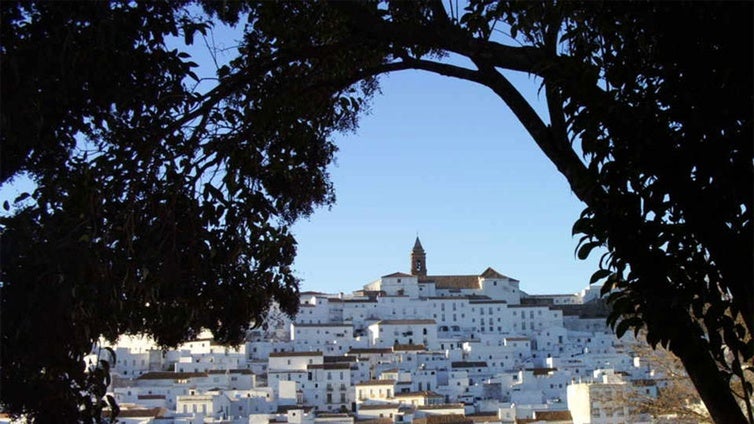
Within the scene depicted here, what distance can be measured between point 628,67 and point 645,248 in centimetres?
72

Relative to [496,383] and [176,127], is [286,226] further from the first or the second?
[496,383]

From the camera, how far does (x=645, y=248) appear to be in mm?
3543

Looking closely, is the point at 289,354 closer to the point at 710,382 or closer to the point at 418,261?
the point at 418,261

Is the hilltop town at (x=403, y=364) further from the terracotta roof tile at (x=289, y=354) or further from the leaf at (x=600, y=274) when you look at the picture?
the leaf at (x=600, y=274)

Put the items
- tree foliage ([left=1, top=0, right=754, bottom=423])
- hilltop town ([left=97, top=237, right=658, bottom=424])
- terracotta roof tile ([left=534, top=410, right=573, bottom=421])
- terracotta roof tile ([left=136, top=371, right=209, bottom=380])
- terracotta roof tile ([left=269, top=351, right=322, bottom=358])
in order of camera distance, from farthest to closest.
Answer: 1. terracotta roof tile ([left=269, top=351, right=322, bottom=358])
2. terracotta roof tile ([left=136, top=371, right=209, bottom=380])
3. hilltop town ([left=97, top=237, right=658, bottom=424])
4. terracotta roof tile ([left=534, top=410, right=573, bottom=421])
5. tree foliage ([left=1, top=0, right=754, bottom=423])

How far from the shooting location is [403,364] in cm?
6184

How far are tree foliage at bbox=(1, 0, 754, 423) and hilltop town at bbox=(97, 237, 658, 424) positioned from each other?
2863 centimetres

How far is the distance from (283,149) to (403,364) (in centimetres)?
A: 5734

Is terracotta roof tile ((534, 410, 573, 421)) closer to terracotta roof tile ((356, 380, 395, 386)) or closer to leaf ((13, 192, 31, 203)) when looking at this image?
terracotta roof tile ((356, 380, 395, 386))

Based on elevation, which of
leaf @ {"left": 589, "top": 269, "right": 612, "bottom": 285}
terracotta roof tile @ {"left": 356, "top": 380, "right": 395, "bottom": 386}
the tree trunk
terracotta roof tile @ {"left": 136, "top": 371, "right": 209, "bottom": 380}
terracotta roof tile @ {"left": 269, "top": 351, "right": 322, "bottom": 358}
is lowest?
terracotta roof tile @ {"left": 356, "top": 380, "right": 395, "bottom": 386}

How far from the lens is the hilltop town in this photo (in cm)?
4744

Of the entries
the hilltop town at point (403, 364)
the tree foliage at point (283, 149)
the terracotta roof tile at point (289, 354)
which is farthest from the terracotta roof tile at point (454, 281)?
the tree foliage at point (283, 149)

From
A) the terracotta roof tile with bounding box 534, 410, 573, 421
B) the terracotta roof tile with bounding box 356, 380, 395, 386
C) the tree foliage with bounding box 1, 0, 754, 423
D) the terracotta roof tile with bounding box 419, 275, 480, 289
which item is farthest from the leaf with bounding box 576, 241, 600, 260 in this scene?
the terracotta roof tile with bounding box 419, 275, 480, 289

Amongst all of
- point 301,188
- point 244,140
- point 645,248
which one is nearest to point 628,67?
point 645,248
